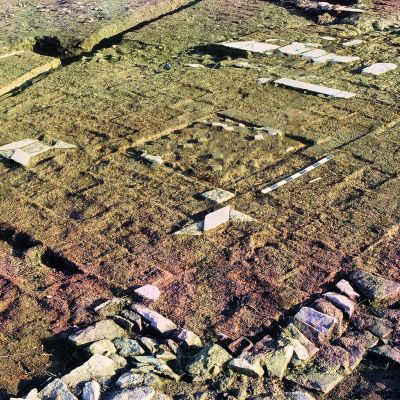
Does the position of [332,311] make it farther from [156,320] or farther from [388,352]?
[156,320]

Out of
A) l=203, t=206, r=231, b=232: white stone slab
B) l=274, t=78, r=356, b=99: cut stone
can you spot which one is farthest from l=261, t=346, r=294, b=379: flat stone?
l=274, t=78, r=356, b=99: cut stone

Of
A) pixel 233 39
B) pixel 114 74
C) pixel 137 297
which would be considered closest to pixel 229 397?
pixel 137 297

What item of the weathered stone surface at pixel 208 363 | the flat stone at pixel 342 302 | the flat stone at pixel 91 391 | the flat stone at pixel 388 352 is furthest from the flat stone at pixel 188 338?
the flat stone at pixel 388 352

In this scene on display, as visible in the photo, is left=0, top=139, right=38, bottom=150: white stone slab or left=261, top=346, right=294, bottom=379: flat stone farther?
left=0, top=139, right=38, bottom=150: white stone slab

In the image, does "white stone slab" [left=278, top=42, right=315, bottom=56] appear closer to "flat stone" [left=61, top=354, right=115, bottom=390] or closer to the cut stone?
the cut stone

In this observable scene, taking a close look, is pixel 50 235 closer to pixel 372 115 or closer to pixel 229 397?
pixel 229 397

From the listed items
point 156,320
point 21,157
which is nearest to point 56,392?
point 156,320
